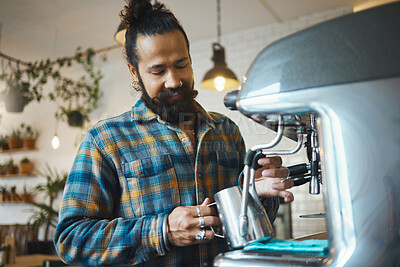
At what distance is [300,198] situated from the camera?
343cm

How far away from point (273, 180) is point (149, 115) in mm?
397

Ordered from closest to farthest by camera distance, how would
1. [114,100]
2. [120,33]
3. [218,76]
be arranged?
[120,33]
[218,76]
[114,100]

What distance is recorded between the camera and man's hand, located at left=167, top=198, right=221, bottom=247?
710mm

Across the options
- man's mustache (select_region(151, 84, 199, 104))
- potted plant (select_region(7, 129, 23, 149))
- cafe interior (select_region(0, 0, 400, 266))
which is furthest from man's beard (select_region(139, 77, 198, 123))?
potted plant (select_region(7, 129, 23, 149))

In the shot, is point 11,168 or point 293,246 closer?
point 293,246

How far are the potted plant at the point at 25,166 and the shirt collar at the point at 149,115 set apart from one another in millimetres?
5198

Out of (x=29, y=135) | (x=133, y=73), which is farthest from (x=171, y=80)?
(x=29, y=135)

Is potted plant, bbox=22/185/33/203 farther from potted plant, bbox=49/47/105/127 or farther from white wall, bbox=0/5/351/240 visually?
potted plant, bbox=49/47/105/127

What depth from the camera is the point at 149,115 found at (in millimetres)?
999

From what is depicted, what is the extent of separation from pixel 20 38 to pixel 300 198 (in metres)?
3.38

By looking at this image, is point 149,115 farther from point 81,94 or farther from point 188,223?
point 81,94

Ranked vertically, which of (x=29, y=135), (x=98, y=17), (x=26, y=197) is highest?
(x=98, y=17)

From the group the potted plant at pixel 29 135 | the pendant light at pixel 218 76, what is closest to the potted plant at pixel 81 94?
the potted plant at pixel 29 135

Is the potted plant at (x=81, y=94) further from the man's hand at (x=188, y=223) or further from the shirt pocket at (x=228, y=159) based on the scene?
the man's hand at (x=188, y=223)
